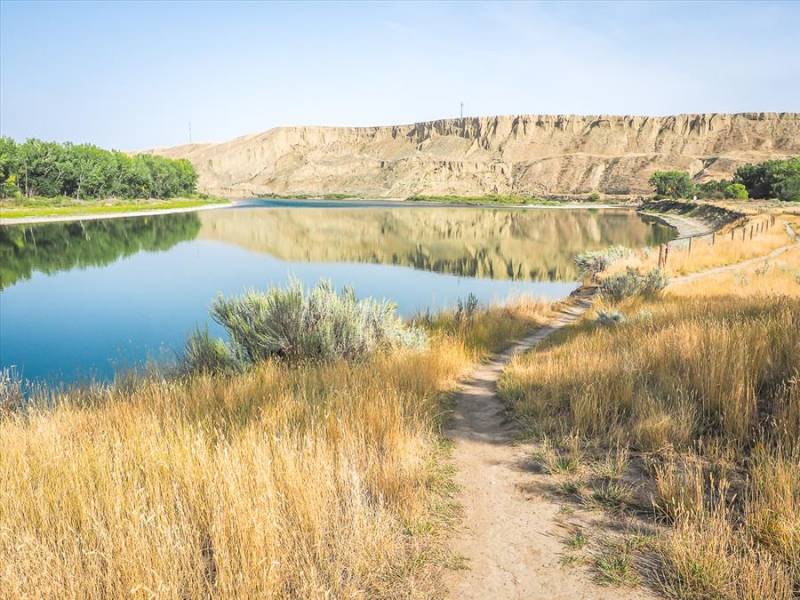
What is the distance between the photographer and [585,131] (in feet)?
522

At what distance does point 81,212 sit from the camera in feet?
197

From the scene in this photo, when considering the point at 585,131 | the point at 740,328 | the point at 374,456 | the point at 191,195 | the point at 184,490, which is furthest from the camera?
the point at 585,131

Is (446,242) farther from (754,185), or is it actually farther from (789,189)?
(754,185)

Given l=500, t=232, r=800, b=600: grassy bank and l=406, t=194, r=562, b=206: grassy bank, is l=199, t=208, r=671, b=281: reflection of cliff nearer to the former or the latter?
l=500, t=232, r=800, b=600: grassy bank

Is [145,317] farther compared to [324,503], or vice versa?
[145,317]

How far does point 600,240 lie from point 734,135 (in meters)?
123

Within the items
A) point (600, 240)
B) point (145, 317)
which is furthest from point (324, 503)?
point (600, 240)

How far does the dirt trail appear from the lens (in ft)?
9.34

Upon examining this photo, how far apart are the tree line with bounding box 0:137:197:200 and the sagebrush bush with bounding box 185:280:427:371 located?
6779 cm

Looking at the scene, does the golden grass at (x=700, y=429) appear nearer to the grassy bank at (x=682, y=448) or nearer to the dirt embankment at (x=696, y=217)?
the grassy bank at (x=682, y=448)

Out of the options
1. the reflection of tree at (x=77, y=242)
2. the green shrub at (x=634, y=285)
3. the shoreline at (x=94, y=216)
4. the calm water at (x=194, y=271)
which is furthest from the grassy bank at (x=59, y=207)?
the green shrub at (x=634, y=285)

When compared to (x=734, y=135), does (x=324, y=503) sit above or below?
below

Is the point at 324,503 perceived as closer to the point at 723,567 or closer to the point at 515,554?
the point at 515,554

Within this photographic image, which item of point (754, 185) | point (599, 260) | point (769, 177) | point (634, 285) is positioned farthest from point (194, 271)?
point (754, 185)
